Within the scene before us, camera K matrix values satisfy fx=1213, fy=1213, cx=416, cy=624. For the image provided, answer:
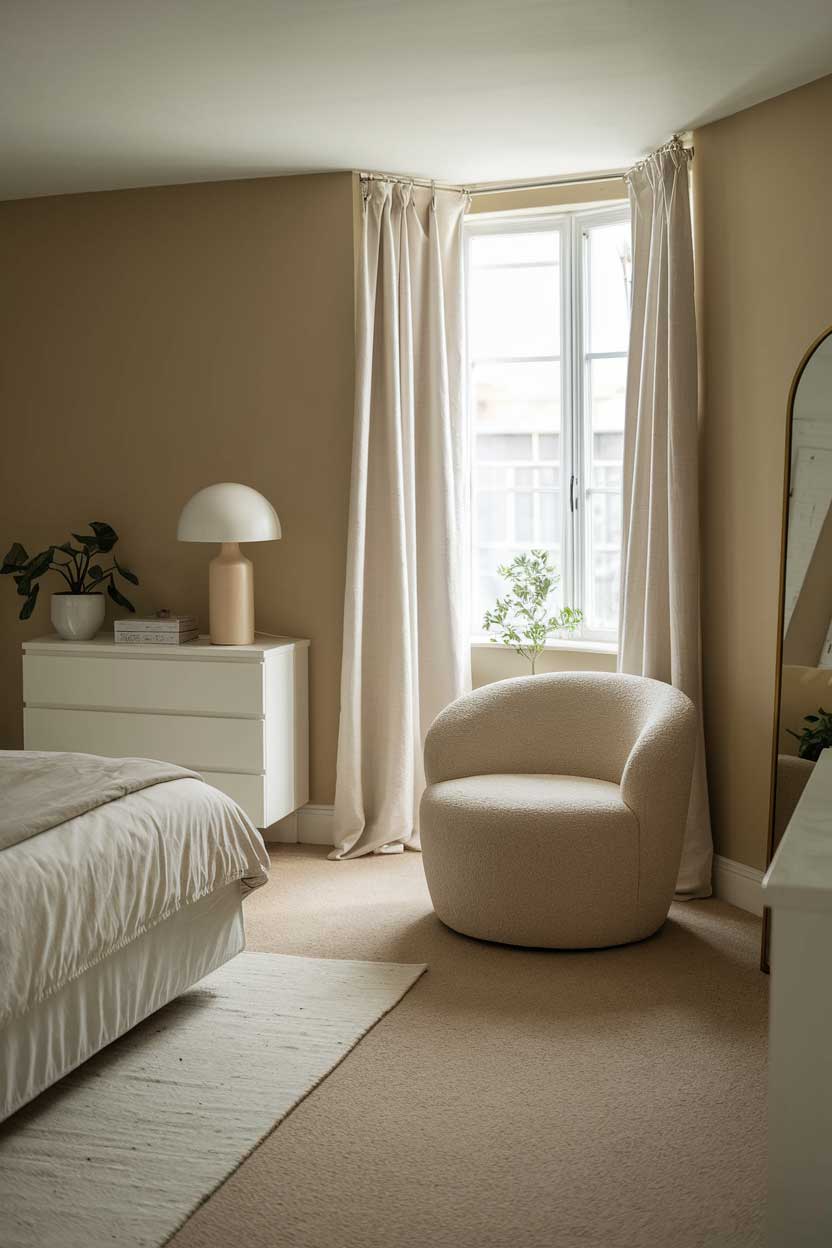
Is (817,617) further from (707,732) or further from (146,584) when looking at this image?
(146,584)

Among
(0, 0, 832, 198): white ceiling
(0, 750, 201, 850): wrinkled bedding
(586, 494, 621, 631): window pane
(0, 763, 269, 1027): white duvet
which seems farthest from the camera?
(586, 494, 621, 631): window pane

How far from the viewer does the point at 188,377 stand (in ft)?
16.0

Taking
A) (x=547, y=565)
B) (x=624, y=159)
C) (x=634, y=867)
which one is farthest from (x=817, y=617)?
(x=624, y=159)

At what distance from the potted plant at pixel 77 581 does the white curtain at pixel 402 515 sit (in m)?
Answer: 0.97

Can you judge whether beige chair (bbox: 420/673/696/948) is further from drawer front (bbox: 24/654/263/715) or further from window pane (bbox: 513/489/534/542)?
window pane (bbox: 513/489/534/542)

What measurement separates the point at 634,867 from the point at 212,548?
7.41 feet

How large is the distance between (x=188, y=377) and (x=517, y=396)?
134 cm

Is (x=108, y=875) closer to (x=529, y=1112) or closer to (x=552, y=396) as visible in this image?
(x=529, y=1112)

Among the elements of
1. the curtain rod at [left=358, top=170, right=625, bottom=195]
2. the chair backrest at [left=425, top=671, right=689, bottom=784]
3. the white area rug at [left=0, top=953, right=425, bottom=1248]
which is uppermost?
the curtain rod at [left=358, top=170, right=625, bottom=195]

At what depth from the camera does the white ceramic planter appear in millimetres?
4719

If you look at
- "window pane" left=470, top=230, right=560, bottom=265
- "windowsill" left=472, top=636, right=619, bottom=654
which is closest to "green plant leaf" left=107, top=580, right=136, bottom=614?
"windowsill" left=472, top=636, right=619, bottom=654

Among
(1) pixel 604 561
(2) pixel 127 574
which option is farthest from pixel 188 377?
(1) pixel 604 561

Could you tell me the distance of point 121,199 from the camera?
4.87 meters

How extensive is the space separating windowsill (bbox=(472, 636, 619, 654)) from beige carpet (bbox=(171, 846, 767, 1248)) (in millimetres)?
1306
